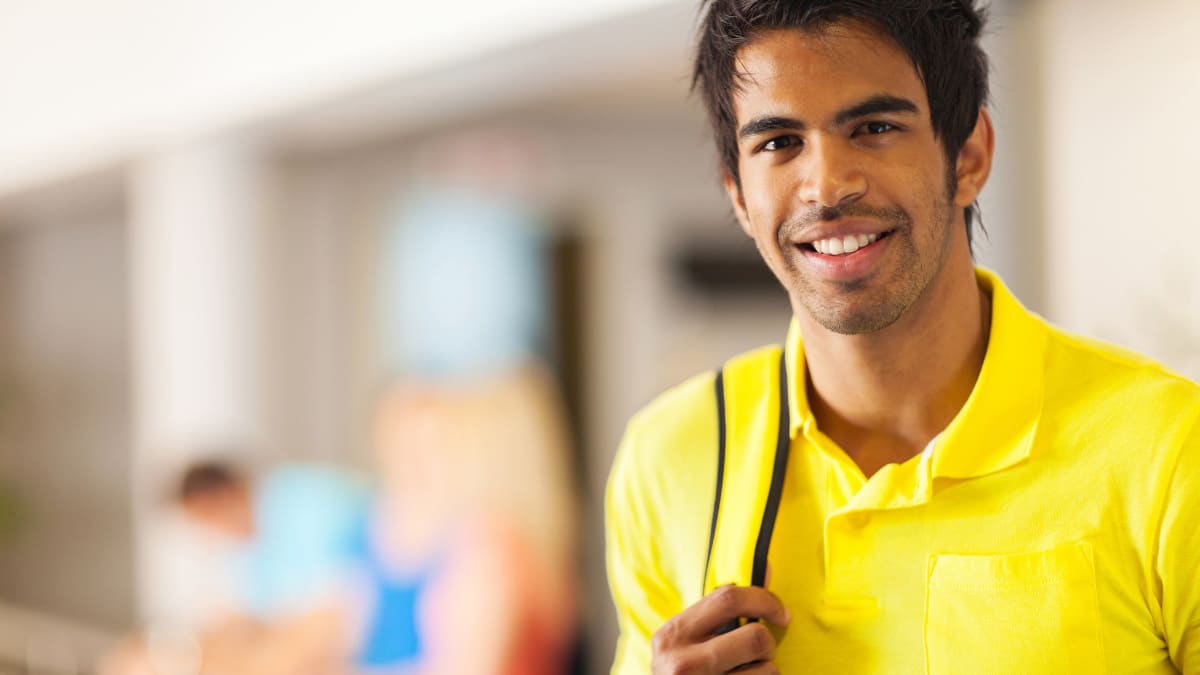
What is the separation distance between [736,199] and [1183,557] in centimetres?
52

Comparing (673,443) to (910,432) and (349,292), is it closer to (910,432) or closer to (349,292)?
(910,432)

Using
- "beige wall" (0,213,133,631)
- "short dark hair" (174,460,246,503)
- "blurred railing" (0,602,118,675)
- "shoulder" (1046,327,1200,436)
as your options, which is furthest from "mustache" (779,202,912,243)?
"beige wall" (0,213,133,631)

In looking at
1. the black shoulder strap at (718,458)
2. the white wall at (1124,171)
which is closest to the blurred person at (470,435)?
the white wall at (1124,171)

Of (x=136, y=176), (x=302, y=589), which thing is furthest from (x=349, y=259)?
(x=302, y=589)

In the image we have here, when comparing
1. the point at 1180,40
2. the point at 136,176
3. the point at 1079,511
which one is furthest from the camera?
the point at 136,176

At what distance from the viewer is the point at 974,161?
118 cm

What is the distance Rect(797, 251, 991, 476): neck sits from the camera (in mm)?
1137

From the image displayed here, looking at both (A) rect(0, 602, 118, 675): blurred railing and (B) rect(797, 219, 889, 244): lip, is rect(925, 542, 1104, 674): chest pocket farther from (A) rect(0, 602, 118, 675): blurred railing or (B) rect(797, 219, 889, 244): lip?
(A) rect(0, 602, 118, 675): blurred railing

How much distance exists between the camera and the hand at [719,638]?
1089 millimetres

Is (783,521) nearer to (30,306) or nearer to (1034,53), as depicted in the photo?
(1034,53)

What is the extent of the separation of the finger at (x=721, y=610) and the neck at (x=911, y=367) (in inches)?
6.3

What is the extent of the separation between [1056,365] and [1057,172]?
1.04m

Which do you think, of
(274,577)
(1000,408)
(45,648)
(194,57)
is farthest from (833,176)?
(45,648)

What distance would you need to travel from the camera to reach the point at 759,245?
116 centimetres
